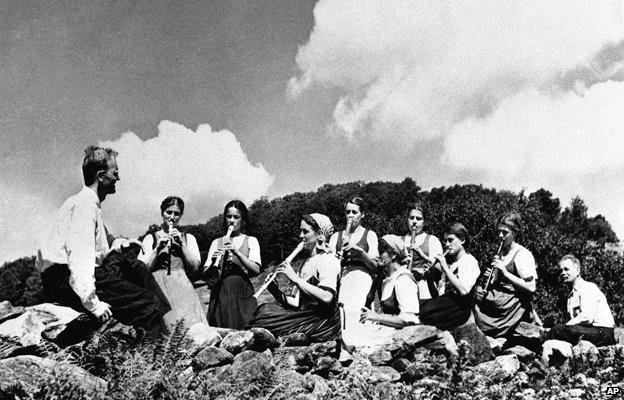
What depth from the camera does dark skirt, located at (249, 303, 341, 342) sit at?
17.6 ft

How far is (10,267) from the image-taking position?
5528 cm

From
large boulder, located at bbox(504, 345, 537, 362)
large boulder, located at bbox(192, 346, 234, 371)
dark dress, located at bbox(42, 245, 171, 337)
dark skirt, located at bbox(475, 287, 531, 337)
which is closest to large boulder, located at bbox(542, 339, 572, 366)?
large boulder, located at bbox(504, 345, 537, 362)

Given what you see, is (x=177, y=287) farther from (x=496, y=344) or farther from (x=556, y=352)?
(x=556, y=352)

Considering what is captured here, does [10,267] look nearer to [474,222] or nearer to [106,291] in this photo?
[474,222]

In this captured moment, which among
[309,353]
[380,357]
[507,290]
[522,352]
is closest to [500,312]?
[507,290]

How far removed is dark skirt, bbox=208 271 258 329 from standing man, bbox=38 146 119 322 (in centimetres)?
158

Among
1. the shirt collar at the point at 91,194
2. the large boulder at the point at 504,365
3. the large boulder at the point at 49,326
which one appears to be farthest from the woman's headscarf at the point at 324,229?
the large boulder at the point at 49,326

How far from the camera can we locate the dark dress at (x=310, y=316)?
5.38 meters

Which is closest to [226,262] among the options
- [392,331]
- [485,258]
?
[392,331]

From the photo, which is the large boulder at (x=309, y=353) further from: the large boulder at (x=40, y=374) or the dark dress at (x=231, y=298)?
the large boulder at (x=40, y=374)

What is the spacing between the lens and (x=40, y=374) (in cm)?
282

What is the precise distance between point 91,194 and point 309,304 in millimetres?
2276

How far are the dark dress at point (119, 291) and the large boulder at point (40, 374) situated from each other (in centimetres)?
61

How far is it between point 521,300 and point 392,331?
2144mm
